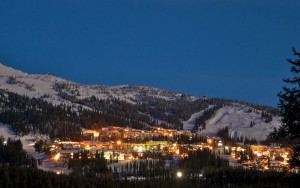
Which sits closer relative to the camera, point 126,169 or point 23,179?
point 23,179

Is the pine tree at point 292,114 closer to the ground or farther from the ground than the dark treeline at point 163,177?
farther from the ground

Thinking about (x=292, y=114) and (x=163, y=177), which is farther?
(x=163, y=177)

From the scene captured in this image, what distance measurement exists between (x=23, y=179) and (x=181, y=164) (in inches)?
2765

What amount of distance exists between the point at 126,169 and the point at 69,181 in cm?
5037

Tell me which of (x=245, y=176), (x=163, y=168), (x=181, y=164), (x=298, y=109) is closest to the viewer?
(x=298, y=109)

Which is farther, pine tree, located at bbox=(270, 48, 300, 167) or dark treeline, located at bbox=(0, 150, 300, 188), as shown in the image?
dark treeline, located at bbox=(0, 150, 300, 188)

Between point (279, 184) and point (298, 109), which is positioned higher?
point (298, 109)

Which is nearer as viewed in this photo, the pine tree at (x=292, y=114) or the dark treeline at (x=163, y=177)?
the pine tree at (x=292, y=114)

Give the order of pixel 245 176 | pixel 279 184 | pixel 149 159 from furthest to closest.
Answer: pixel 149 159, pixel 245 176, pixel 279 184

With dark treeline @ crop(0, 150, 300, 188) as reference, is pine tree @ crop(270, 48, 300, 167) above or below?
above

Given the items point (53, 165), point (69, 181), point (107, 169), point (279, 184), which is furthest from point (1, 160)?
point (279, 184)

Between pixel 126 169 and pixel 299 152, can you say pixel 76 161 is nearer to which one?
pixel 126 169

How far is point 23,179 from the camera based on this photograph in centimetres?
13475

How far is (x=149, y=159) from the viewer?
654 feet
